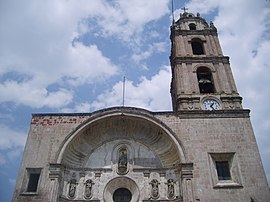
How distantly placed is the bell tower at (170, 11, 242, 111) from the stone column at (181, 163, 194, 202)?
13.1 feet

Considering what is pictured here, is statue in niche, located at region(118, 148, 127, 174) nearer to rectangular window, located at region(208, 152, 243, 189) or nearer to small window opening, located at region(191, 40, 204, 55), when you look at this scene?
rectangular window, located at region(208, 152, 243, 189)

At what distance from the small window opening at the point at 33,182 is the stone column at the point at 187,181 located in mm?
7916

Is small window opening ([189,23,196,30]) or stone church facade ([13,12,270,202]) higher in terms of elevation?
small window opening ([189,23,196,30])

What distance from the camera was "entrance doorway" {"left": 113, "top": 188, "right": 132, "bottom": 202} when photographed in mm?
15070

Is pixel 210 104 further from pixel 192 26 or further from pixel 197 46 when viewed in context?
pixel 192 26

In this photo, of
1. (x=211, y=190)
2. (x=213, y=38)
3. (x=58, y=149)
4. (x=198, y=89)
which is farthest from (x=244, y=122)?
(x=58, y=149)

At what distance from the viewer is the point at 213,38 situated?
21.2m

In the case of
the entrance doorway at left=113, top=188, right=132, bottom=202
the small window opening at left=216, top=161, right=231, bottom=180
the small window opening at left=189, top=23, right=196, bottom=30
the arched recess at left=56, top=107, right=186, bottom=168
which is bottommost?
the entrance doorway at left=113, top=188, right=132, bottom=202

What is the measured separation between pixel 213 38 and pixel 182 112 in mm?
8381

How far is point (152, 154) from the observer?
16.5m

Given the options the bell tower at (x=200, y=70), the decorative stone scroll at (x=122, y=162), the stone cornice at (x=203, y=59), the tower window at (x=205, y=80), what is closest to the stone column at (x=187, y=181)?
the decorative stone scroll at (x=122, y=162)

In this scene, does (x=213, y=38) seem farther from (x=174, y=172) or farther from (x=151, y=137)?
(x=174, y=172)

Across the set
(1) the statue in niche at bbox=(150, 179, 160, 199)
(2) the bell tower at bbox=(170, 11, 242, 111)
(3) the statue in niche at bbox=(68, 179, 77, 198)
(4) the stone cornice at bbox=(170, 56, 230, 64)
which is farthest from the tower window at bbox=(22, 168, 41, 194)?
(4) the stone cornice at bbox=(170, 56, 230, 64)

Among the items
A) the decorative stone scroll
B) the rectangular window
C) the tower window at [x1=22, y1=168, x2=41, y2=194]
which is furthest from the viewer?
the decorative stone scroll
